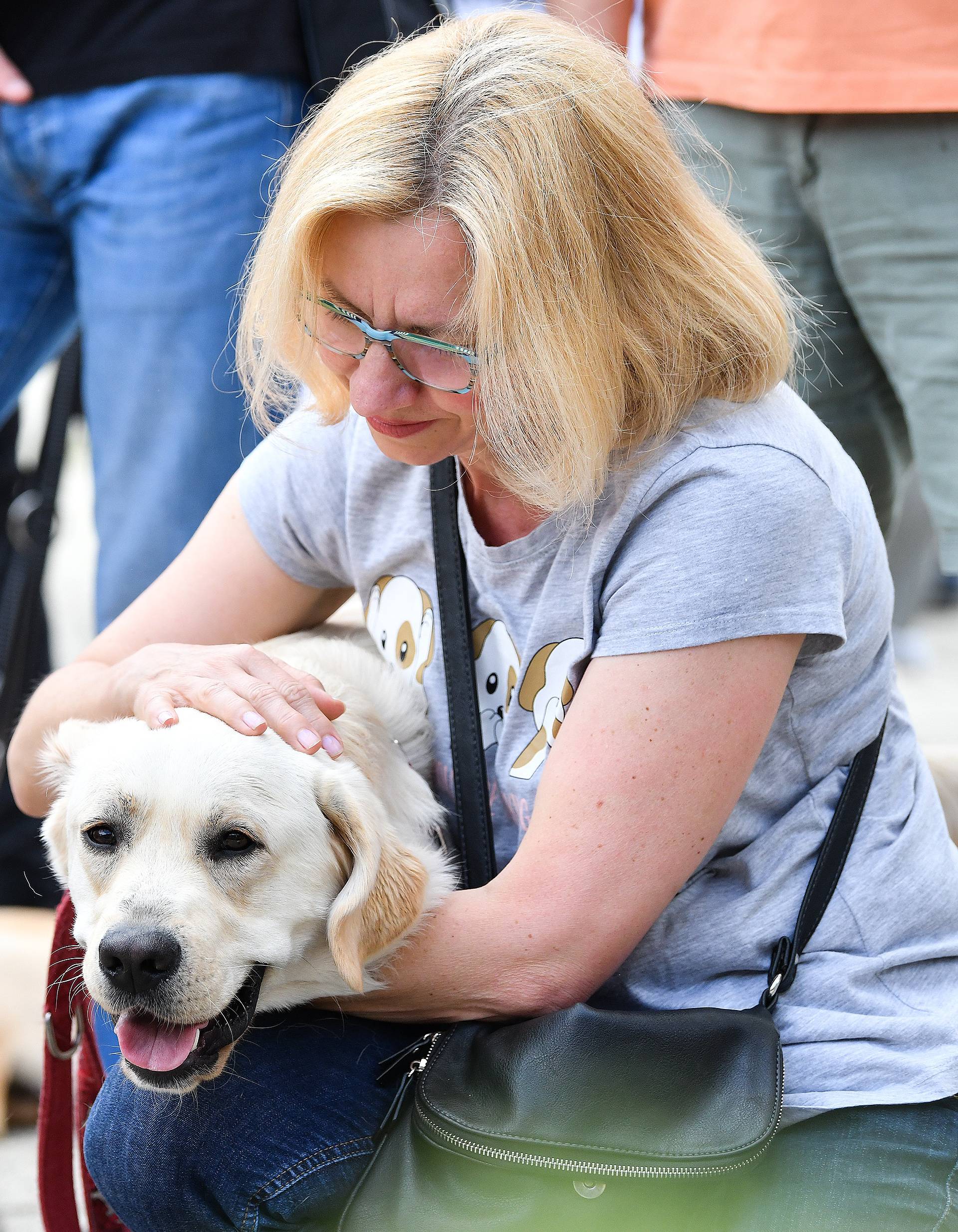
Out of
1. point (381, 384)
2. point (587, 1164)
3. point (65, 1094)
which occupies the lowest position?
point (65, 1094)

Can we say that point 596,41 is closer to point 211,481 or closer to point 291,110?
point 291,110

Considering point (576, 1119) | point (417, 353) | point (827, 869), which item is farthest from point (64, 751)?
point (827, 869)

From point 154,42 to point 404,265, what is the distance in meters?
1.42

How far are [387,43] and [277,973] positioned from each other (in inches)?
76.8

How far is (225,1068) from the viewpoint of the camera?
6.08 ft

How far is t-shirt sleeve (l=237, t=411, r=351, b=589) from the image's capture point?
2.20 meters

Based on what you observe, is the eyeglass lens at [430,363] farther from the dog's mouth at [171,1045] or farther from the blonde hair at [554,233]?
the dog's mouth at [171,1045]

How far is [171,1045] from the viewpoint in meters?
1.70

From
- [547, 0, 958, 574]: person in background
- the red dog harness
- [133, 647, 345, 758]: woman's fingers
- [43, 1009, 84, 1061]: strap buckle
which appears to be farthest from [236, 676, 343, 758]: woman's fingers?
[547, 0, 958, 574]: person in background

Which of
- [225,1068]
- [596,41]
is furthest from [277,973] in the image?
[596,41]

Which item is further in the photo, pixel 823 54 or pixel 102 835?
pixel 823 54

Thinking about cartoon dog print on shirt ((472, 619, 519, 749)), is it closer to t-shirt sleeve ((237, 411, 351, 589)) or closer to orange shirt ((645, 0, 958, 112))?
t-shirt sleeve ((237, 411, 351, 589))

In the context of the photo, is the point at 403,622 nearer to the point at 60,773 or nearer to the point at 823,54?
the point at 60,773

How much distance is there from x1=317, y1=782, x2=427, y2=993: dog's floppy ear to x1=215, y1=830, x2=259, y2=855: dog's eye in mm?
115
